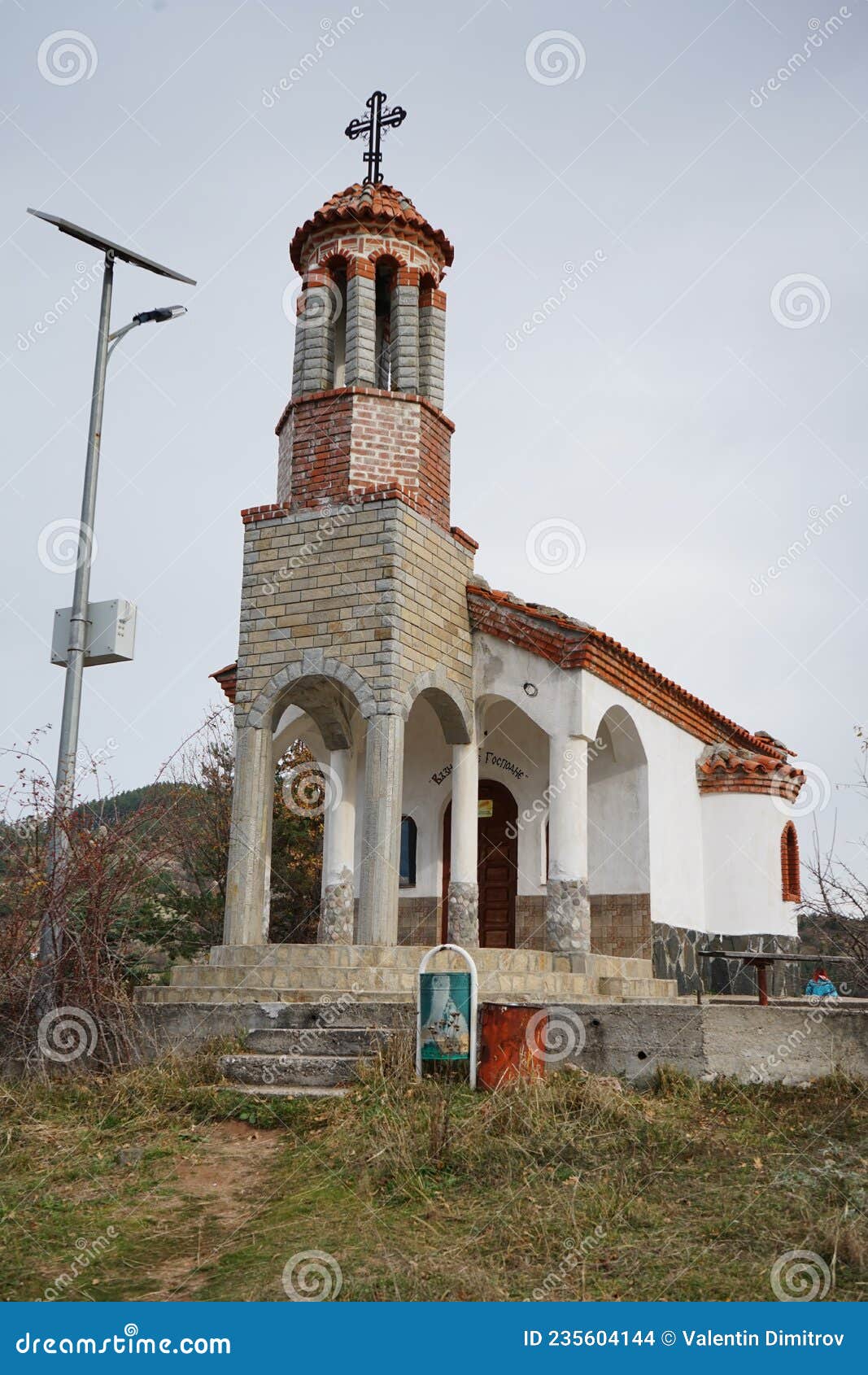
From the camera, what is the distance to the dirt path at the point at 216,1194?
17.9 ft

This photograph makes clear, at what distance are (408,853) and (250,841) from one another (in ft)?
12.4

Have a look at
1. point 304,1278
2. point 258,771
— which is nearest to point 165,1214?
point 304,1278

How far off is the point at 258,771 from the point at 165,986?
2.82 meters

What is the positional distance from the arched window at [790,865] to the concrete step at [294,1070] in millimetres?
10391

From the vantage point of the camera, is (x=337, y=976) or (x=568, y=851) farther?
(x=568, y=851)

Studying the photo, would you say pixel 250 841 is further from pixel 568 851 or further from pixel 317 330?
pixel 317 330

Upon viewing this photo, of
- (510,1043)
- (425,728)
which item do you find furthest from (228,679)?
(510,1043)

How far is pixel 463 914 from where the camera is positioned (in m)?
13.3

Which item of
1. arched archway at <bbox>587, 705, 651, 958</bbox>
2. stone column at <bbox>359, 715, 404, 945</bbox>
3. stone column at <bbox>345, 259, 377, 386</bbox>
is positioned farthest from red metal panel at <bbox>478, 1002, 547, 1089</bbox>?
stone column at <bbox>345, 259, 377, 386</bbox>

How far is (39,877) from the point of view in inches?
388

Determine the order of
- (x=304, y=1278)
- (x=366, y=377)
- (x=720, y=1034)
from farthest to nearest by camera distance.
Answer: (x=366, y=377)
(x=720, y=1034)
(x=304, y=1278)

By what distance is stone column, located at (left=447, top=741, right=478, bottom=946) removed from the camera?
43.6ft

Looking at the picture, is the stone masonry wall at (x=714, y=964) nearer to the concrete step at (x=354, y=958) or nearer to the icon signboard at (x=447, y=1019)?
the concrete step at (x=354, y=958)

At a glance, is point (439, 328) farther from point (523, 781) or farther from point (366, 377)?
point (523, 781)
